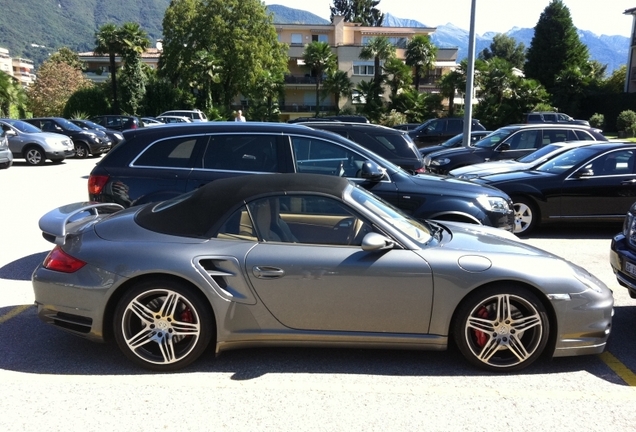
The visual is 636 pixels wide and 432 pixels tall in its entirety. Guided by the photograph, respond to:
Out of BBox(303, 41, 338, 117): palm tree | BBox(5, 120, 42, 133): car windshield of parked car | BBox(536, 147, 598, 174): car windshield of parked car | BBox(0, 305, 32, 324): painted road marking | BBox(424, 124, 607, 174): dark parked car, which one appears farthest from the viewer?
BBox(303, 41, 338, 117): palm tree

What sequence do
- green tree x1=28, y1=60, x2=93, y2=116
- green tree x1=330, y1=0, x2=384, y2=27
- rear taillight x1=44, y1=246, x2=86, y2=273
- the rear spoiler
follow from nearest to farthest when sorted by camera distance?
rear taillight x1=44, y1=246, x2=86, y2=273, the rear spoiler, green tree x1=28, y1=60, x2=93, y2=116, green tree x1=330, y1=0, x2=384, y2=27

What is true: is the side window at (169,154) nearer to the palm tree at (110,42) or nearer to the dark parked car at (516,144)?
the dark parked car at (516,144)

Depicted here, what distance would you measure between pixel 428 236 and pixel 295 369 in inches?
57.2

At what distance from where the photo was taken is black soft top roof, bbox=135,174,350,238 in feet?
13.7

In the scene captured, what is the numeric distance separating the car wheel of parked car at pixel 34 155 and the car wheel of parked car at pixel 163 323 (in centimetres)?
1720

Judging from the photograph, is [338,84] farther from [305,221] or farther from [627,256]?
[305,221]

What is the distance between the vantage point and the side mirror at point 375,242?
12.9 feet

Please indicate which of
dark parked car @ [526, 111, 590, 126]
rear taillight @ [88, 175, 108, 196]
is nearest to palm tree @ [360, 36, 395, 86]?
dark parked car @ [526, 111, 590, 126]

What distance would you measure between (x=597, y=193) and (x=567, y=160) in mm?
844

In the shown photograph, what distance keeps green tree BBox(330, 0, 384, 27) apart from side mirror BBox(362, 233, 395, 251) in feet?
298

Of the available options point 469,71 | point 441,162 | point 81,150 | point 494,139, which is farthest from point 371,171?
point 81,150

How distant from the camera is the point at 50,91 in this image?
4584cm

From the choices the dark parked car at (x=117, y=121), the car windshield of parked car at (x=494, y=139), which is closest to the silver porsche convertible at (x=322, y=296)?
the car windshield of parked car at (x=494, y=139)

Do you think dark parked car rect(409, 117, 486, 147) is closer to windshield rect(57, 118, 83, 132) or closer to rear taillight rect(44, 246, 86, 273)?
windshield rect(57, 118, 83, 132)
